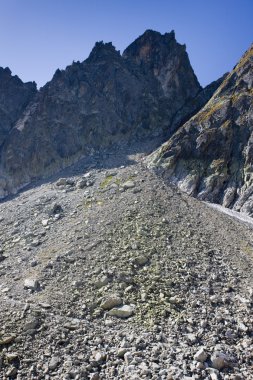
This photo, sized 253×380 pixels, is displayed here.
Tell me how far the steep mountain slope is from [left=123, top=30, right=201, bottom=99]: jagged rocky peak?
57.3 meters

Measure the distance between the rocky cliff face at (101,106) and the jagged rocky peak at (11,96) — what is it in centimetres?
369

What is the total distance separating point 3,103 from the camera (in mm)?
95125

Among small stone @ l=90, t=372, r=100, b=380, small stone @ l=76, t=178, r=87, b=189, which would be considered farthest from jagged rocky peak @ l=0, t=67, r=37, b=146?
small stone @ l=90, t=372, r=100, b=380

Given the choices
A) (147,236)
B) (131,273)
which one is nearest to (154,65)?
(147,236)

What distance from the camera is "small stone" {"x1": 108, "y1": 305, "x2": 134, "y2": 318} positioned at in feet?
74.0

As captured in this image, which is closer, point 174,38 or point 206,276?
point 206,276

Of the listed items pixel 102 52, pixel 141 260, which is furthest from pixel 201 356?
pixel 102 52

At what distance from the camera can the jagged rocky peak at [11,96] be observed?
306 feet

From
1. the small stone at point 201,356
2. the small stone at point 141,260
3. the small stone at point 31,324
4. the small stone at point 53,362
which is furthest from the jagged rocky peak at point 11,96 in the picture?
the small stone at point 201,356

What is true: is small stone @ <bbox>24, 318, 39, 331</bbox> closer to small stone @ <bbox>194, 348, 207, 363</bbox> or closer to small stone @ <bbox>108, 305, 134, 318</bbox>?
small stone @ <bbox>108, 305, 134, 318</bbox>

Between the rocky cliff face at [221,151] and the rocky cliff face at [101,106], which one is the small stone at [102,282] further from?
the rocky cliff face at [101,106]

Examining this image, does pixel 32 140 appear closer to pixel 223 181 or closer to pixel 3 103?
pixel 3 103

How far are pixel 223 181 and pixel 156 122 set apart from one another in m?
38.7

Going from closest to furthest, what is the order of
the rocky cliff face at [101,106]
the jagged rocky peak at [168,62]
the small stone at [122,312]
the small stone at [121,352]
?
the small stone at [121,352] → the small stone at [122,312] → the rocky cliff face at [101,106] → the jagged rocky peak at [168,62]
